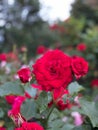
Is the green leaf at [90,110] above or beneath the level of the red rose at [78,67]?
beneath

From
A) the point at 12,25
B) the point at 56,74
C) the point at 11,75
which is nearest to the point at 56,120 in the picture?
the point at 56,74

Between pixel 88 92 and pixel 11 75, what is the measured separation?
159cm

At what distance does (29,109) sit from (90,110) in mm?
240

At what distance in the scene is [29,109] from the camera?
161cm

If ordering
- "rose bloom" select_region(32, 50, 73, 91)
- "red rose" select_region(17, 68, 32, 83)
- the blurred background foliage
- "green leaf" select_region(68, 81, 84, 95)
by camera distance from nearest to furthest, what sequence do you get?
"rose bloom" select_region(32, 50, 73, 91), "red rose" select_region(17, 68, 32, 83), "green leaf" select_region(68, 81, 84, 95), the blurred background foliage

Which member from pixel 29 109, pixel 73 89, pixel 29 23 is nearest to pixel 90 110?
pixel 73 89

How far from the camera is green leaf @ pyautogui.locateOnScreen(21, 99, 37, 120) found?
1586mm

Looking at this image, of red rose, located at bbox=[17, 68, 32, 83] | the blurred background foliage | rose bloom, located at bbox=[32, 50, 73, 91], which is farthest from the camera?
the blurred background foliage

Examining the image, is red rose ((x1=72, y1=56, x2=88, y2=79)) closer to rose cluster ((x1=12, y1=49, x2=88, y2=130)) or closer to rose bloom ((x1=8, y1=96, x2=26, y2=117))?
rose cluster ((x1=12, y1=49, x2=88, y2=130))

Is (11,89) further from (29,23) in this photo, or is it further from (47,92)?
(29,23)

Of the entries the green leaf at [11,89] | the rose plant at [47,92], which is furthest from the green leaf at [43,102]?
the green leaf at [11,89]

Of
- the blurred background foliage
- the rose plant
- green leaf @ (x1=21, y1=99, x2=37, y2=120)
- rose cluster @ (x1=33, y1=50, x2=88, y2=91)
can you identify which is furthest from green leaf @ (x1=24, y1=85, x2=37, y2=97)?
the blurred background foliage

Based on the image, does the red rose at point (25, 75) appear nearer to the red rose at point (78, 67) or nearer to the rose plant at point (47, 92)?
the rose plant at point (47, 92)

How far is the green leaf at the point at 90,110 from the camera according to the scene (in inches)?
62.7
